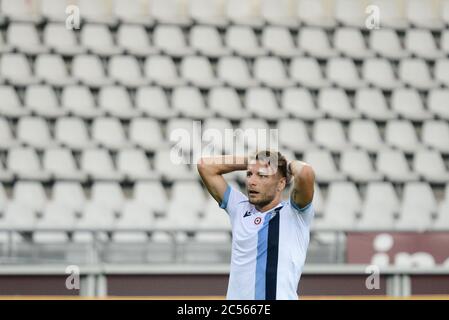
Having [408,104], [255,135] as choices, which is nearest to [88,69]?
[255,135]

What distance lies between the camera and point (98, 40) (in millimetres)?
10602

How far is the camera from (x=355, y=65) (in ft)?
36.1

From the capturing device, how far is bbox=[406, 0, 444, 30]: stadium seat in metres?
A: 11.4

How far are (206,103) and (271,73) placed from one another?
2.67 feet

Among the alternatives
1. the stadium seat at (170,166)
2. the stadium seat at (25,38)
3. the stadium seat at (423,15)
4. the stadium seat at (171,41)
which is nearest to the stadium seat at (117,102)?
the stadium seat at (170,166)

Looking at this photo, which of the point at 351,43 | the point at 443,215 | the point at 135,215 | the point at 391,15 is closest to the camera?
the point at 135,215

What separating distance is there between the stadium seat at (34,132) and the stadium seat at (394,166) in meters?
3.44

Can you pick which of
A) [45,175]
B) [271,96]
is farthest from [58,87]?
[271,96]

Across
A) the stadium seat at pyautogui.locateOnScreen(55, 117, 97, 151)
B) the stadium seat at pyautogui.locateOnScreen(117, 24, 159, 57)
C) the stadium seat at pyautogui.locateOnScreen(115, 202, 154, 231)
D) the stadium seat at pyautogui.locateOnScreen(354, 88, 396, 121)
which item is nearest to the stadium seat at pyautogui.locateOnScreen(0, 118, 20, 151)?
the stadium seat at pyautogui.locateOnScreen(55, 117, 97, 151)

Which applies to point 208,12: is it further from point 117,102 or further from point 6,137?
point 6,137

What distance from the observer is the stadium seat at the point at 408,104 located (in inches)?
417

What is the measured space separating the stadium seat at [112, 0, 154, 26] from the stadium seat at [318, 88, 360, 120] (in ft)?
7.05

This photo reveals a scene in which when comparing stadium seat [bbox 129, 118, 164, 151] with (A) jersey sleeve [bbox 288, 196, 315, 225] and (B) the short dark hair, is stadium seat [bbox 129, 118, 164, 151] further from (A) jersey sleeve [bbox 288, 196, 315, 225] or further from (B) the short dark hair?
(A) jersey sleeve [bbox 288, 196, 315, 225]
